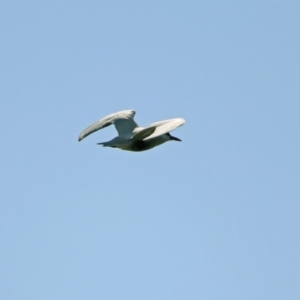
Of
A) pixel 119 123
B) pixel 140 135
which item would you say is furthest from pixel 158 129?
pixel 119 123

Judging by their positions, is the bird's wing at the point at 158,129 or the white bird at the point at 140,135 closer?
the bird's wing at the point at 158,129

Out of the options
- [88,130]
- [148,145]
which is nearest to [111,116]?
[88,130]

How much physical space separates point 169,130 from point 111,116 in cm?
371

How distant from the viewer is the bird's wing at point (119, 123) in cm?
2765

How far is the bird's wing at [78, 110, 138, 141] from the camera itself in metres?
27.6

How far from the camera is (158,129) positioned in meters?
26.0

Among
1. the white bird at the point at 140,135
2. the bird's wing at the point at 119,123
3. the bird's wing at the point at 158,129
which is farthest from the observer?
the bird's wing at the point at 119,123

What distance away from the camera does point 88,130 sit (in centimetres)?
2825

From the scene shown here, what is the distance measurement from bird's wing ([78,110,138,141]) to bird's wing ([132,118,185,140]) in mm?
968

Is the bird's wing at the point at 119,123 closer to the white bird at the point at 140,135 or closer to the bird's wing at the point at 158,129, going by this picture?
the white bird at the point at 140,135

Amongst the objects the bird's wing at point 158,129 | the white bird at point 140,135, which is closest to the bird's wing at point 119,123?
the white bird at point 140,135

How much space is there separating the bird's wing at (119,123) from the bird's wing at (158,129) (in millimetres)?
968

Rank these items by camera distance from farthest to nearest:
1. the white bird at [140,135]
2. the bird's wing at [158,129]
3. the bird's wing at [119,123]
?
the bird's wing at [119,123]
the white bird at [140,135]
the bird's wing at [158,129]

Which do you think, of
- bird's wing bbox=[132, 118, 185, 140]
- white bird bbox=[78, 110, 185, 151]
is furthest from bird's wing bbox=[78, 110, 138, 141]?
bird's wing bbox=[132, 118, 185, 140]
